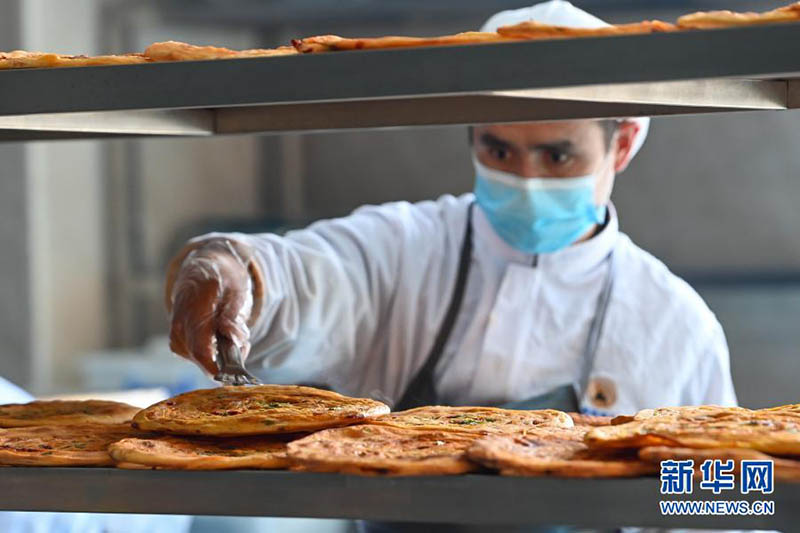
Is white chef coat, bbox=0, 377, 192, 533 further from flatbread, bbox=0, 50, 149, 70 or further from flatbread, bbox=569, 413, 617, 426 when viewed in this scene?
flatbread, bbox=569, 413, 617, 426

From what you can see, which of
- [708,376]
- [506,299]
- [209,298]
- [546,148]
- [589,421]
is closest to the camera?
[589,421]

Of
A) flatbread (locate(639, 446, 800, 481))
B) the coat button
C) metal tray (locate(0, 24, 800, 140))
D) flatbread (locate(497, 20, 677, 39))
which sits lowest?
the coat button

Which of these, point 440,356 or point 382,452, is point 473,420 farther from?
point 440,356

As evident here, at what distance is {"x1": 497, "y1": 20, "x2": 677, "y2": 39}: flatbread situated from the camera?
0.94 metres

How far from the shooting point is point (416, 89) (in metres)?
0.99

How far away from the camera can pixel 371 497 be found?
3.32ft

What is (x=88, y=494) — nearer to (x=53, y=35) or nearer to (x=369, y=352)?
(x=369, y=352)

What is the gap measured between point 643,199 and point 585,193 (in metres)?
2.30

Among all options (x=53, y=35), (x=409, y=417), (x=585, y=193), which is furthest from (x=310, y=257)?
(x=53, y=35)

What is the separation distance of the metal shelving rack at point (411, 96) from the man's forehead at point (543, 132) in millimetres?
901

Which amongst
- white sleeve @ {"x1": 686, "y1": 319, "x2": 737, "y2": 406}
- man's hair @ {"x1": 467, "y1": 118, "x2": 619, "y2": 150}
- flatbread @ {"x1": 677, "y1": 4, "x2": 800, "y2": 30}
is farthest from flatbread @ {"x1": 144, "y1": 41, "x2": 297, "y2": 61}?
white sleeve @ {"x1": 686, "y1": 319, "x2": 737, "y2": 406}

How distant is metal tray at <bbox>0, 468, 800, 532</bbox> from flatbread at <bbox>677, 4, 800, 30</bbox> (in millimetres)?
433

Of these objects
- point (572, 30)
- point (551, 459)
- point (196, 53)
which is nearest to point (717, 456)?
point (551, 459)

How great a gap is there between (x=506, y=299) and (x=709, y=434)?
1.30m
